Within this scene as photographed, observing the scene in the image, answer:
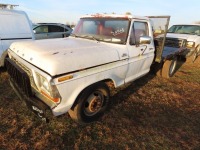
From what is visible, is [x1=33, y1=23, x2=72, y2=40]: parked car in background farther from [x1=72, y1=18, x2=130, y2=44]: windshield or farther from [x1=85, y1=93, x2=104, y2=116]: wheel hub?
[x1=85, y1=93, x2=104, y2=116]: wheel hub

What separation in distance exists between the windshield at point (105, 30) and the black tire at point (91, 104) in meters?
1.19

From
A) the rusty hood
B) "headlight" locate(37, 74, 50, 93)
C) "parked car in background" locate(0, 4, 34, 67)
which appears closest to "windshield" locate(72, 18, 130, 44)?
the rusty hood

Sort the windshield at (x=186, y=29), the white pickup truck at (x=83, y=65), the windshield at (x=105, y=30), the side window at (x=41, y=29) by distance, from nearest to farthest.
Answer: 1. the white pickup truck at (x=83, y=65)
2. the windshield at (x=105, y=30)
3. the windshield at (x=186, y=29)
4. the side window at (x=41, y=29)

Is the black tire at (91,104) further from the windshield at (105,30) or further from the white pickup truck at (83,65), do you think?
the windshield at (105,30)

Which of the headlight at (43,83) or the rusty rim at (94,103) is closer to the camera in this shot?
the headlight at (43,83)

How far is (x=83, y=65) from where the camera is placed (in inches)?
113

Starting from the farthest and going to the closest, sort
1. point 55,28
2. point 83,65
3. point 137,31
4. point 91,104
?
1. point 55,28
2. point 137,31
3. point 91,104
4. point 83,65

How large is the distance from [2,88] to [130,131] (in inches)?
150

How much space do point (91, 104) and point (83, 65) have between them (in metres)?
0.97

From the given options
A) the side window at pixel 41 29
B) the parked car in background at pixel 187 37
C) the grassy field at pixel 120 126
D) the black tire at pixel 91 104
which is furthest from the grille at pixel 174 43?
the side window at pixel 41 29

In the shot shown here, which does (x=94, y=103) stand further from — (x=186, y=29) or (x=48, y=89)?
(x=186, y=29)

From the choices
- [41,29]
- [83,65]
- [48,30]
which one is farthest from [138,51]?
[41,29]

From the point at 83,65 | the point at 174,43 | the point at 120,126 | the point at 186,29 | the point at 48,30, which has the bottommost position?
the point at 120,126

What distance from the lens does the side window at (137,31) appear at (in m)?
4.02
